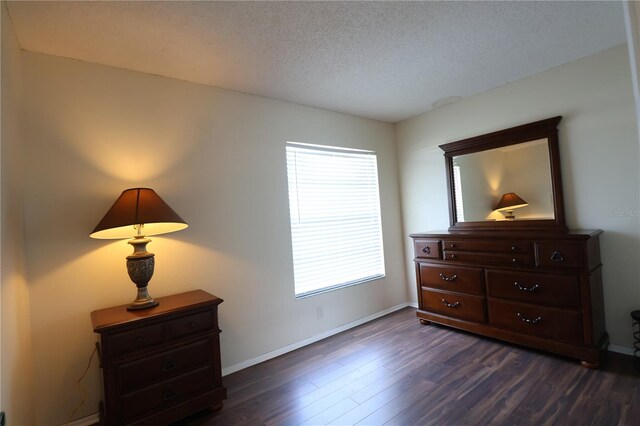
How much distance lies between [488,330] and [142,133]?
3.28 meters

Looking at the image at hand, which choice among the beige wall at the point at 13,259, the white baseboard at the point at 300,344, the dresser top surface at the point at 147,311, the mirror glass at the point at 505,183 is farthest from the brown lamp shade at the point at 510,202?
the beige wall at the point at 13,259

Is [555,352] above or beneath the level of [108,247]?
beneath

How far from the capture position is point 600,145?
7.87ft

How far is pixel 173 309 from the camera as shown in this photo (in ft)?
6.06

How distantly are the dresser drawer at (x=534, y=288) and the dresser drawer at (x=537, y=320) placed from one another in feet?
0.20

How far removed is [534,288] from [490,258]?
385 millimetres

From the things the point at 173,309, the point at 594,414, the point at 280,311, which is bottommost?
the point at 594,414

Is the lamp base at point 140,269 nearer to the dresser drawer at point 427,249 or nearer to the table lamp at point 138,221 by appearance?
the table lamp at point 138,221

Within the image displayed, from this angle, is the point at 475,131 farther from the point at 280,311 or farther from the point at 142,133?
the point at 142,133

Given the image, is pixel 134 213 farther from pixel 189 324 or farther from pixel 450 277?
pixel 450 277

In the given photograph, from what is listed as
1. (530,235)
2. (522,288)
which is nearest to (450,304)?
(522,288)

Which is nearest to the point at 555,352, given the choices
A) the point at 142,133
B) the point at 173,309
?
the point at 173,309

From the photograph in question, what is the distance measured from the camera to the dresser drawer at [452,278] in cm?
274

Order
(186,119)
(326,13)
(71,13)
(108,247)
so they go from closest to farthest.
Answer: (71,13) → (326,13) → (108,247) → (186,119)
